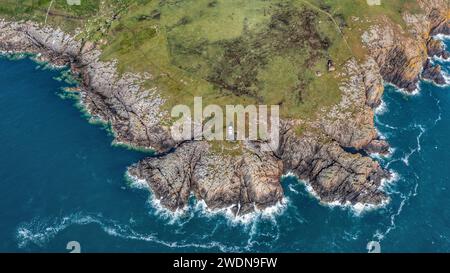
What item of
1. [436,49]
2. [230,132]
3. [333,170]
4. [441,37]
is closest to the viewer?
[333,170]

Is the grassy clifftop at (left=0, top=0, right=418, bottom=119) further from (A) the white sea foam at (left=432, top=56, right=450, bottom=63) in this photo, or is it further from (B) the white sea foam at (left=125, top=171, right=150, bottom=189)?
(B) the white sea foam at (left=125, top=171, right=150, bottom=189)

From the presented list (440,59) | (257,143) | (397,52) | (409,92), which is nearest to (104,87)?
(257,143)

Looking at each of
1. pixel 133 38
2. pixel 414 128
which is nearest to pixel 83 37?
pixel 133 38

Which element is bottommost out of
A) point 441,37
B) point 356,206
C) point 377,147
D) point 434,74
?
point 356,206

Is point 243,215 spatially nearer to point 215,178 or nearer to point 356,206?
point 215,178

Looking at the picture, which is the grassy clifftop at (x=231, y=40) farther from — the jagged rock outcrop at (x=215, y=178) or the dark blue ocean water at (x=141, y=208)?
the dark blue ocean water at (x=141, y=208)

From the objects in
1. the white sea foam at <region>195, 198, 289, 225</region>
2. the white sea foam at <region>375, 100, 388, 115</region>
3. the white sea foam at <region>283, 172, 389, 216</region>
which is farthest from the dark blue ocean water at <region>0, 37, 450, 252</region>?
the white sea foam at <region>375, 100, 388, 115</region>
